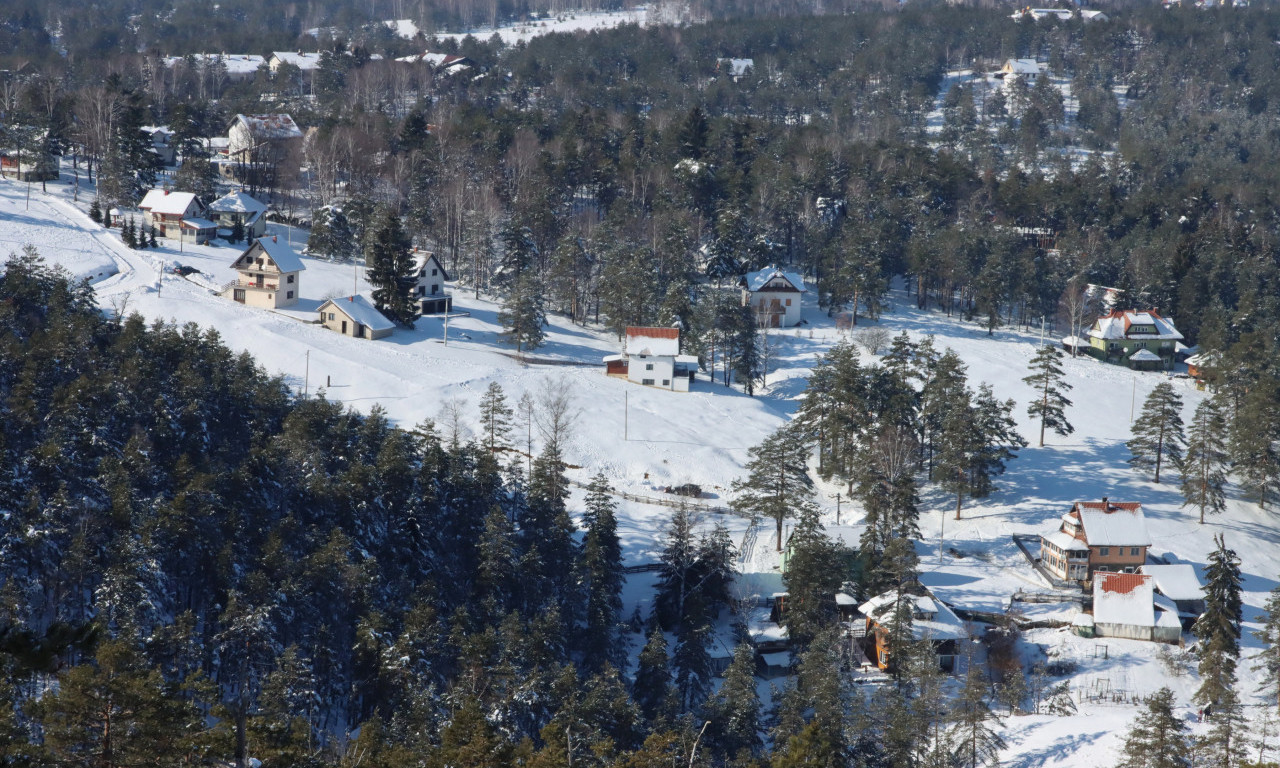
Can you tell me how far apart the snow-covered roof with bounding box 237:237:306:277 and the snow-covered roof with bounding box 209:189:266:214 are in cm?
1206

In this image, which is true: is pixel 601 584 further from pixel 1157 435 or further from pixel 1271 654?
pixel 1157 435

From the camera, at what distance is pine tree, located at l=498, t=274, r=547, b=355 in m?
60.2

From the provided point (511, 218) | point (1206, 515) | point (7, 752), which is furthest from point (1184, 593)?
point (511, 218)

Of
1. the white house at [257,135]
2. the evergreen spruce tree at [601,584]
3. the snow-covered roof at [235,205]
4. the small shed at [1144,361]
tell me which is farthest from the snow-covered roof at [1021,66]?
the evergreen spruce tree at [601,584]

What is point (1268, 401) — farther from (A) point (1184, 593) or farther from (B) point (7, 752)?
(B) point (7, 752)

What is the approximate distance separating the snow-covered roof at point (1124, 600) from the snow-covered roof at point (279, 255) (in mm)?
40296

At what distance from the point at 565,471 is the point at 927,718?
1988 cm

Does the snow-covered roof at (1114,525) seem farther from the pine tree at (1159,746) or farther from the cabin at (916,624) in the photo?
the pine tree at (1159,746)

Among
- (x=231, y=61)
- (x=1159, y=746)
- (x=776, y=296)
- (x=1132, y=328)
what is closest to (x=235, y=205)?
(x=776, y=296)

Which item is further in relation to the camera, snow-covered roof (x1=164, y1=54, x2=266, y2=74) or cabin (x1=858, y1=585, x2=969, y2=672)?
snow-covered roof (x1=164, y1=54, x2=266, y2=74)

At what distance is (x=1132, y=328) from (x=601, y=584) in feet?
149

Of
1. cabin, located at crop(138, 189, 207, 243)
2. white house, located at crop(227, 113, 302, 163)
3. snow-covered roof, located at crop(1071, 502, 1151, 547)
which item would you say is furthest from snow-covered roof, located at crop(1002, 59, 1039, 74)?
snow-covered roof, located at crop(1071, 502, 1151, 547)

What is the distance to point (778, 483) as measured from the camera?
45.7 m

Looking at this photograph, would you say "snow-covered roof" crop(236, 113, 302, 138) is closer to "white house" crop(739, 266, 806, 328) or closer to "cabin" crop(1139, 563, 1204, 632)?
"white house" crop(739, 266, 806, 328)
